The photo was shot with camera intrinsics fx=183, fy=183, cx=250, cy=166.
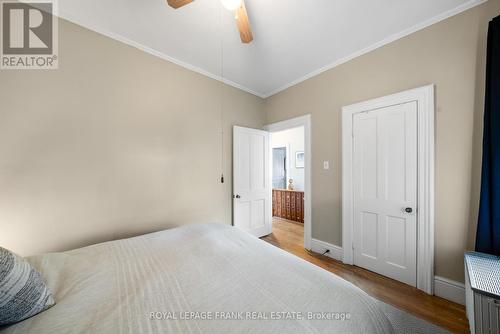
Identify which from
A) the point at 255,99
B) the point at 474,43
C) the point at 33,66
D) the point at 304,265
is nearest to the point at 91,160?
the point at 33,66

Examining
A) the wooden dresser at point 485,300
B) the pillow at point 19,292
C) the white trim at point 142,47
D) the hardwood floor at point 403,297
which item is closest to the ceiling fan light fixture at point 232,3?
the white trim at point 142,47

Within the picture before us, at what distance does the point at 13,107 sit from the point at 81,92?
1.59 ft

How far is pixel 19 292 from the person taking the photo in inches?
29.1

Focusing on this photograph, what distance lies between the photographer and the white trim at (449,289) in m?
1.67

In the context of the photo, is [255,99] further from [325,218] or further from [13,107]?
[13,107]

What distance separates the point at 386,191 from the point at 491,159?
825mm

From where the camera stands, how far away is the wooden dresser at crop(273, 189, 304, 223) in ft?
14.4

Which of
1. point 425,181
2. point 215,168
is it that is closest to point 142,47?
point 215,168

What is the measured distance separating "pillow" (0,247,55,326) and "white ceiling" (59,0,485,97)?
2.09m

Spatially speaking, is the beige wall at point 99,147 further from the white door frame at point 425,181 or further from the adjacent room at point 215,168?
the white door frame at point 425,181

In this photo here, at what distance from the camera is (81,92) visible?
1.82 m

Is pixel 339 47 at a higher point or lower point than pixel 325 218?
higher

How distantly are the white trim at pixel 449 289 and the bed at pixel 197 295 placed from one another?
1625 millimetres

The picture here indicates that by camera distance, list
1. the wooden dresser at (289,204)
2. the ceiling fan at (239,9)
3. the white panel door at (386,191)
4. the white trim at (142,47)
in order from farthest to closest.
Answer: the wooden dresser at (289,204), the white panel door at (386,191), the white trim at (142,47), the ceiling fan at (239,9)
